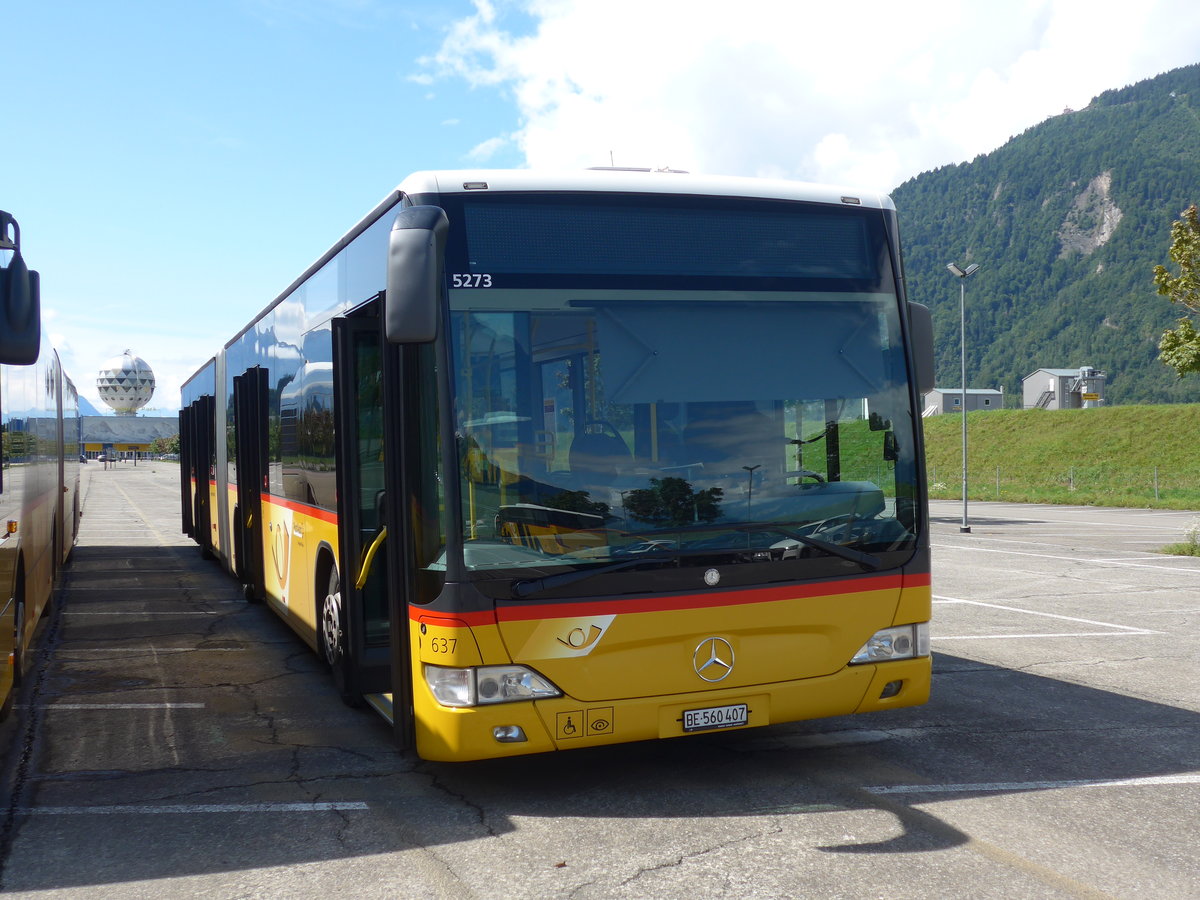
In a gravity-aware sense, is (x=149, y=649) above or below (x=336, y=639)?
below

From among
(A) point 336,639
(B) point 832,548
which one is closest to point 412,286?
(B) point 832,548

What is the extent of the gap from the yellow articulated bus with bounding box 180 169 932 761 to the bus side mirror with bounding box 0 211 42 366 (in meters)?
1.51

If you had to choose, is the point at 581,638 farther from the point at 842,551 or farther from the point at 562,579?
the point at 842,551

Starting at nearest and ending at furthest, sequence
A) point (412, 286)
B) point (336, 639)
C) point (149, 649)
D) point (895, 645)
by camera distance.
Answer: point (412, 286)
point (895, 645)
point (336, 639)
point (149, 649)

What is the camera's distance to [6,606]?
6504 millimetres

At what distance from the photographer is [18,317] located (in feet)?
16.4

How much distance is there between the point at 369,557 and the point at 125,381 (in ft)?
514

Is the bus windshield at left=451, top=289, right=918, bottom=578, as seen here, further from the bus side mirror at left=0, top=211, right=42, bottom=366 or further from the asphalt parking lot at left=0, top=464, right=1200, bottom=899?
the bus side mirror at left=0, top=211, right=42, bottom=366

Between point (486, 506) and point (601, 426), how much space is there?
0.61 meters

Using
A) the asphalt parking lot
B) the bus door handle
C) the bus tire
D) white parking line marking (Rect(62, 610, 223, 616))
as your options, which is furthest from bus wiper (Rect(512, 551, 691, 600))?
white parking line marking (Rect(62, 610, 223, 616))

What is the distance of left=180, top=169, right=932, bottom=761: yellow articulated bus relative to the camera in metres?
4.93

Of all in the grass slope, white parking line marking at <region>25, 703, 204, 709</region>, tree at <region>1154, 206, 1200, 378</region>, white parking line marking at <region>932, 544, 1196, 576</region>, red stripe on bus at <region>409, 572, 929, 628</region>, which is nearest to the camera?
red stripe on bus at <region>409, 572, 929, 628</region>

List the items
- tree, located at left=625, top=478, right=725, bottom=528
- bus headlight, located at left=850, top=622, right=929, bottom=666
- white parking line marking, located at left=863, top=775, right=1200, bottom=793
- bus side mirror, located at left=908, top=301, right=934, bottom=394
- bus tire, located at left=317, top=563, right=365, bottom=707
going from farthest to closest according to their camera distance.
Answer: bus tire, located at left=317, top=563, right=365, bottom=707, bus side mirror, located at left=908, top=301, right=934, bottom=394, bus headlight, located at left=850, top=622, right=929, bottom=666, white parking line marking, located at left=863, top=775, right=1200, bottom=793, tree, located at left=625, top=478, right=725, bottom=528

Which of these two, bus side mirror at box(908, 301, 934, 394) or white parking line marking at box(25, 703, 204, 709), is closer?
bus side mirror at box(908, 301, 934, 394)
